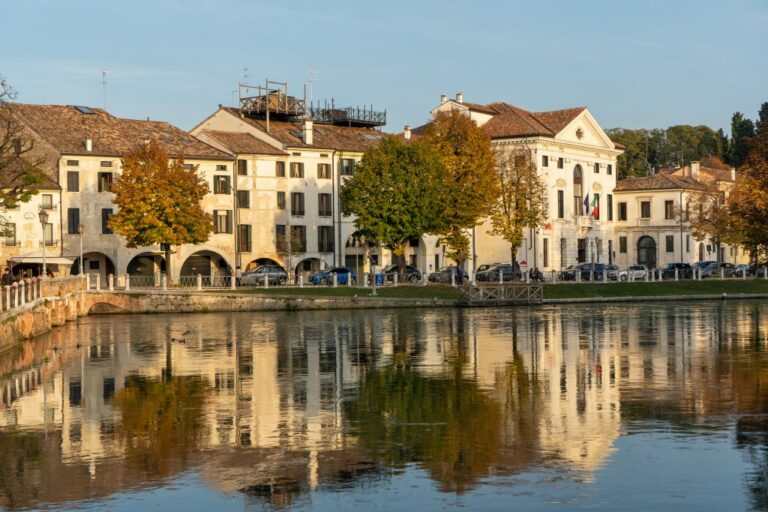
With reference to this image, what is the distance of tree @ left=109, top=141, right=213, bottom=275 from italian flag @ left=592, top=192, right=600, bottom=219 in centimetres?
3878

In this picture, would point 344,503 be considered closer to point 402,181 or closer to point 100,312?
point 100,312

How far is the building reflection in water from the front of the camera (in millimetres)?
17484

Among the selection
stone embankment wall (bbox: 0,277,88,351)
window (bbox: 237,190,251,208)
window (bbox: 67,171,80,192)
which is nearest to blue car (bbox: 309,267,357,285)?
window (bbox: 237,190,251,208)

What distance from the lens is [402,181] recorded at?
80.8 meters

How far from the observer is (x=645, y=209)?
376 ft

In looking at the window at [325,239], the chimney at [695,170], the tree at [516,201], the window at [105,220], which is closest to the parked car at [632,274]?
the tree at [516,201]

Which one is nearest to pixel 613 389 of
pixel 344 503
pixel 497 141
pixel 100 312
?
pixel 344 503

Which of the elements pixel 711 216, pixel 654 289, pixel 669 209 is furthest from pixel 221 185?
pixel 669 209

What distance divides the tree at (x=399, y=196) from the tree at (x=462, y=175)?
1.04 meters

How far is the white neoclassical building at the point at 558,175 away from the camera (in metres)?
96.4

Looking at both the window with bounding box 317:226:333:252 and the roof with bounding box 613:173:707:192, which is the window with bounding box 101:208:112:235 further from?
the roof with bounding box 613:173:707:192

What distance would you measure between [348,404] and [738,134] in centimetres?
12884

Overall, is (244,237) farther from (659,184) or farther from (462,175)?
(659,184)

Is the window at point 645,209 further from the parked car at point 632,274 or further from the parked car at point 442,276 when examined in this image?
the parked car at point 442,276
